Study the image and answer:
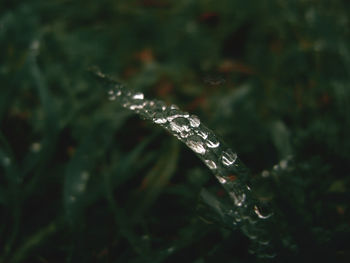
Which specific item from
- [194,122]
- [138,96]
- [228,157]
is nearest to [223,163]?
[228,157]

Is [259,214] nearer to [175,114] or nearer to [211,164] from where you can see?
[211,164]

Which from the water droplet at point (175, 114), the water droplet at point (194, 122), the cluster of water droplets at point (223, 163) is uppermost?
the water droplet at point (175, 114)

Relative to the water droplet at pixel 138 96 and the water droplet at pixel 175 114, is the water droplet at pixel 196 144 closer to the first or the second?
the water droplet at pixel 175 114

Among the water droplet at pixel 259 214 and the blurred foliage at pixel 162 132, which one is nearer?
the water droplet at pixel 259 214

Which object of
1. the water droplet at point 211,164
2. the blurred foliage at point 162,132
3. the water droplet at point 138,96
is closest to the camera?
the water droplet at point 211,164

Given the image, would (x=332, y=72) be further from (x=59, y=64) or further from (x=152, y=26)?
(x=59, y=64)

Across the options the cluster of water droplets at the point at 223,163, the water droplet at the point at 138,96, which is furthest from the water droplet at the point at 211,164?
the water droplet at the point at 138,96

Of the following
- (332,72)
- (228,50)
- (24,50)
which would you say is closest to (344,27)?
A: (332,72)

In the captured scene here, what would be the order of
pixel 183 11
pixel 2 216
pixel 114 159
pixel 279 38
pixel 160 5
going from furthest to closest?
pixel 160 5 → pixel 183 11 → pixel 279 38 → pixel 114 159 → pixel 2 216

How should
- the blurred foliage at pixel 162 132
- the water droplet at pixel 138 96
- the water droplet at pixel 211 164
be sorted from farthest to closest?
the blurred foliage at pixel 162 132
the water droplet at pixel 138 96
the water droplet at pixel 211 164
